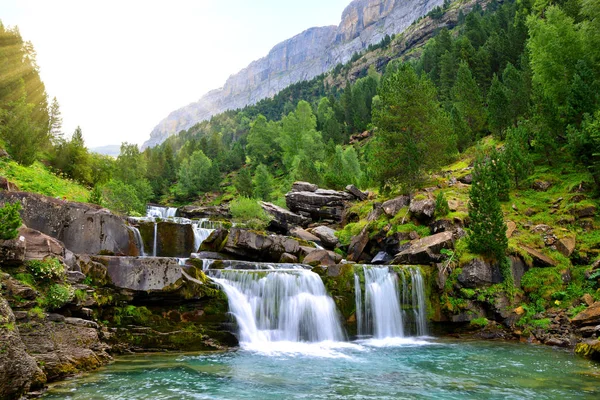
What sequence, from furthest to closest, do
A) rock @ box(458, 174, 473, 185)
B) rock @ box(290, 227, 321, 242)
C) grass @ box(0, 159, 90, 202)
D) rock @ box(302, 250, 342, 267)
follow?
1. rock @ box(290, 227, 321, 242)
2. rock @ box(458, 174, 473, 185)
3. grass @ box(0, 159, 90, 202)
4. rock @ box(302, 250, 342, 267)

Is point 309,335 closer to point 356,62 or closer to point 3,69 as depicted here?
point 3,69

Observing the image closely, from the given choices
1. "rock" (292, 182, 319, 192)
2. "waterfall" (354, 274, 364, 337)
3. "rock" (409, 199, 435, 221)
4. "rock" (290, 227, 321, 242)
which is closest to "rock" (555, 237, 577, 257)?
"rock" (409, 199, 435, 221)

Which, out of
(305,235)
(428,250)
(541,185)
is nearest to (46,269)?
(428,250)

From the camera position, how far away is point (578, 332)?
18047 millimetres

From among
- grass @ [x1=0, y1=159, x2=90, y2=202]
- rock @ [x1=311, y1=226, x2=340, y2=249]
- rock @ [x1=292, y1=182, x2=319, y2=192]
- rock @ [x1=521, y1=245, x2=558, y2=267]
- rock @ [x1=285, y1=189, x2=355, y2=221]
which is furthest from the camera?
rock @ [x1=292, y1=182, x2=319, y2=192]

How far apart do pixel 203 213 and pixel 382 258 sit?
34477 millimetres

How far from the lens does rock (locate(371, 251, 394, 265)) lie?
29.7 meters

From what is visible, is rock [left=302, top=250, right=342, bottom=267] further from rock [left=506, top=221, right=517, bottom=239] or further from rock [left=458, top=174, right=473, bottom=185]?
rock [left=458, top=174, right=473, bottom=185]

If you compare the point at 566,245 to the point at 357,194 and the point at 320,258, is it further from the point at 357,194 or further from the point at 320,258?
the point at 357,194

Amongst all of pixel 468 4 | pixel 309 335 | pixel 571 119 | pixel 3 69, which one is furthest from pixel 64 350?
pixel 468 4

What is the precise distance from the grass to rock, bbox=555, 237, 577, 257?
111ft

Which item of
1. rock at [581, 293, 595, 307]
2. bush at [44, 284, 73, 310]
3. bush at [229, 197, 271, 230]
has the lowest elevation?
rock at [581, 293, 595, 307]

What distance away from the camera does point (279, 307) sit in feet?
67.3

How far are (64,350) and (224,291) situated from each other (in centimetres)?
782
